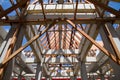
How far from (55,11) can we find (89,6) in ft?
6.42

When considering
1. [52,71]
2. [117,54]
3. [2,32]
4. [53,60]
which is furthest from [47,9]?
[52,71]

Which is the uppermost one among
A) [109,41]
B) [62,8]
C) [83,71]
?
[62,8]

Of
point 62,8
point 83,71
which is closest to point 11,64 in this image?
point 62,8

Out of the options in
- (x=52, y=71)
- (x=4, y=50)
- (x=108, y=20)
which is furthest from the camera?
(x=52, y=71)

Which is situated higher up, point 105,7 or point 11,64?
point 105,7

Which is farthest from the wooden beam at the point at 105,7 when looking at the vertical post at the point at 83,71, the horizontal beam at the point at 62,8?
the vertical post at the point at 83,71

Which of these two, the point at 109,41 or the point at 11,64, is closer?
the point at 109,41

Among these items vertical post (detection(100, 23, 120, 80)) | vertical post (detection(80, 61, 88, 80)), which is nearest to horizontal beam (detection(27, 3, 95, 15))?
vertical post (detection(100, 23, 120, 80))

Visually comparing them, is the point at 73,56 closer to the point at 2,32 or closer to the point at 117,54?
the point at 2,32

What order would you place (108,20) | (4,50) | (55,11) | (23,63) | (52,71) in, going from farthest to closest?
(52,71) < (23,63) < (55,11) < (108,20) < (4,50)

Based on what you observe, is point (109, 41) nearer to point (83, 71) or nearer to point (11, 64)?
point (11, 64)

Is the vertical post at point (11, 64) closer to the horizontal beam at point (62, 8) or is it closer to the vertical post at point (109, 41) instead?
the horizontal beam at point (62, 8)

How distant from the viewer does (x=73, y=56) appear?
1633 cm

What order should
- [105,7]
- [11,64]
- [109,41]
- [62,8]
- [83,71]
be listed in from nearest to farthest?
1. [105,7]
2. [109,41]
3. [11,64]
4. [62,8]
5. [83,71]
